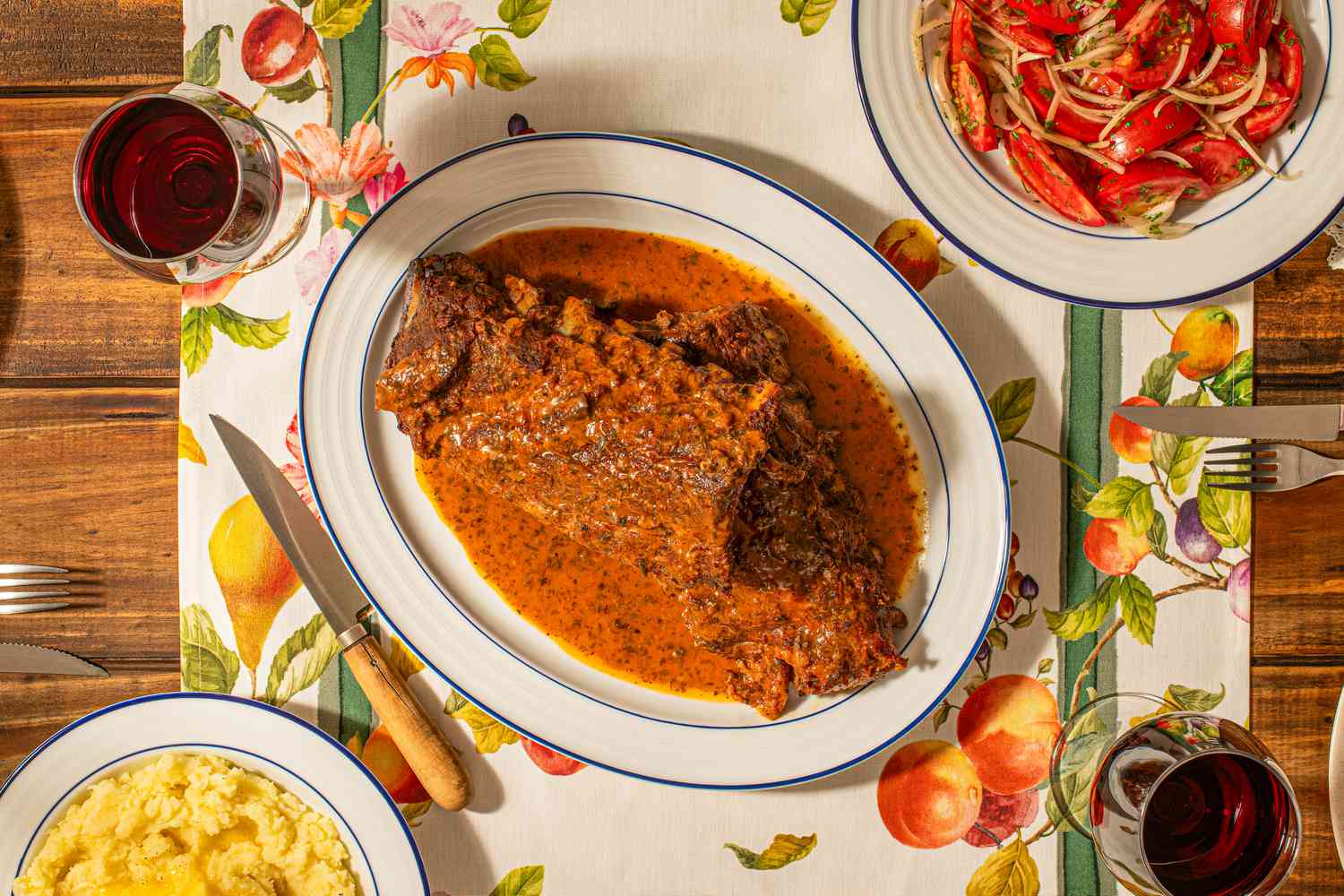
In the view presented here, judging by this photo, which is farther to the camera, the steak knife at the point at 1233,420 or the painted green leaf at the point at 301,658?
the painted green leaf at the point at 301,658

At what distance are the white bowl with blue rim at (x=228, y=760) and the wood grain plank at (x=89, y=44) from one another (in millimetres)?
2295

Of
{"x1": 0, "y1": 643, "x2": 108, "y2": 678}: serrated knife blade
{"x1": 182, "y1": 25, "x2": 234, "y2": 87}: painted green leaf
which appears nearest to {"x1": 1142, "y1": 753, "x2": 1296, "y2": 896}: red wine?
{"x1": 0, "y1": 643, "x2": 108, "y2": 678}: serrated knife blade

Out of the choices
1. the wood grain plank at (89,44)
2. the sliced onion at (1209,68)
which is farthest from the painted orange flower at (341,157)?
the sliced onion at (1209,68)

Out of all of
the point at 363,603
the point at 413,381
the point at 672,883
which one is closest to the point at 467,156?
the point at 413,381

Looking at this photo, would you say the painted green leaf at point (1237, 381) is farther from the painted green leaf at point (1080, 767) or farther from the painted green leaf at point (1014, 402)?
the painted green leaf at point (1080, 767)

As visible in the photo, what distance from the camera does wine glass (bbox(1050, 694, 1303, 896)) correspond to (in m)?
2.65

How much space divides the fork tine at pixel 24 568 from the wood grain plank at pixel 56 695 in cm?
39

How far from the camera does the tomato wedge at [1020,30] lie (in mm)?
2955

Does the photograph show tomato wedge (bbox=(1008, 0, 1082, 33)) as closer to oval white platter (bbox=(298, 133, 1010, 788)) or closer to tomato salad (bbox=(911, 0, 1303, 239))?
tomato salad (bbox=(911, 0, 1303, 239))

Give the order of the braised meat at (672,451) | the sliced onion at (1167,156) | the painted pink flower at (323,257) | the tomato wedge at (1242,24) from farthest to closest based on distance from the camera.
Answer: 1. the painted pink flower at (323,257)
2. the sliced onion at (1167,156)
3. the tomato wedge at (1242,24)
4. the braised meat at (672,451)

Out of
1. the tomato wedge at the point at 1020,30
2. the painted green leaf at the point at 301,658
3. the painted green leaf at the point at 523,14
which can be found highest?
the painted green leaf at the point at 523,14

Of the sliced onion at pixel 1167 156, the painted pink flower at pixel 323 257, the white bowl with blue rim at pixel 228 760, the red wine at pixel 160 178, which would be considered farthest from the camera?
the painted pink flower at pixel 323 257

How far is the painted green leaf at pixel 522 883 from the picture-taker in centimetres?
334

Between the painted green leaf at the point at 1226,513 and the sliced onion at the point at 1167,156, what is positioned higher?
the sliced onion at the point at 1167,156
